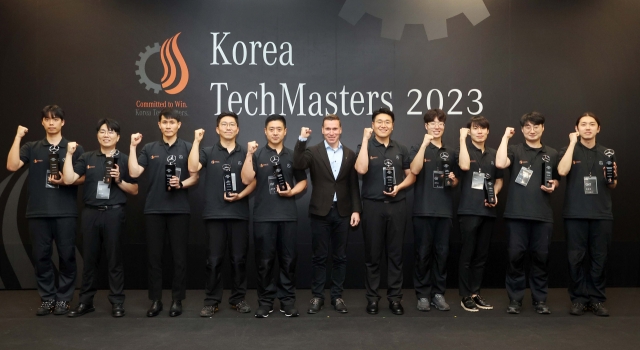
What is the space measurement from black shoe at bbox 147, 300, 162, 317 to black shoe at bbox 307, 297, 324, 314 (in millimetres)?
1217

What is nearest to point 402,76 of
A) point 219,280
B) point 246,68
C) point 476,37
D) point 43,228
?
point 476,37

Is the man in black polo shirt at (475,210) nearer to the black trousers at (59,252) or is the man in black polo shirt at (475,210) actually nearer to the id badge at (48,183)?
the black trousers at (59,252)

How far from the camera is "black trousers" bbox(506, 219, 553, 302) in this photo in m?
4.68

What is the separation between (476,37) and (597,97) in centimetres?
136

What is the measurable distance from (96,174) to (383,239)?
2403mm

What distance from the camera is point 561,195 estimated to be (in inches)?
225

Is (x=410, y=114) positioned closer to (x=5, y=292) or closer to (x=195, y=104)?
(x=195, y=104)

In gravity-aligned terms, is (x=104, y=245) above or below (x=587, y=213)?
below

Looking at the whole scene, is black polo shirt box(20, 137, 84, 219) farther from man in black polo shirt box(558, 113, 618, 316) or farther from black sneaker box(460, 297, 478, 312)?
man in black polo shirt box(558, 113, 618, 316)

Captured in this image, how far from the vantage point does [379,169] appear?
4.68 metres

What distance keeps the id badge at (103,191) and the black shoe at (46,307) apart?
39.5 inches

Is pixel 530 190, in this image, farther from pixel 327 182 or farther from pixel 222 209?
pixel 222 209

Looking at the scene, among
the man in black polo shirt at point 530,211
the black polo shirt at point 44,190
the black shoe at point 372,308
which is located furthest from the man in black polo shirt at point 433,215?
the black polo shirt at point 44,190

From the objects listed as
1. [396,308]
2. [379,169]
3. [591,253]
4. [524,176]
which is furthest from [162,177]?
[591,253]
